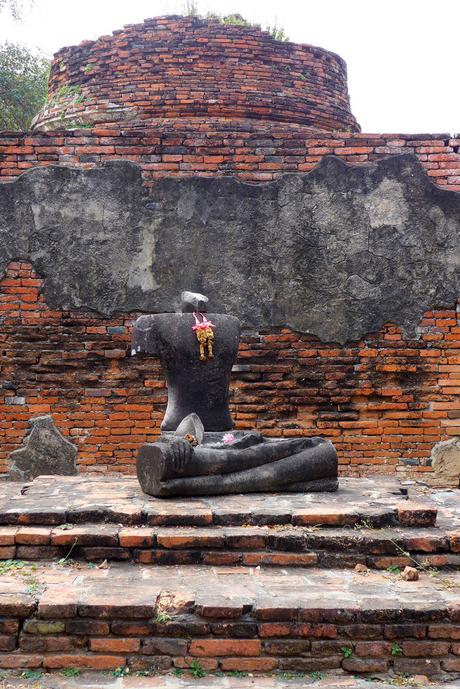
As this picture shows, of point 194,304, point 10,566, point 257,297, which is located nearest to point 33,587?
point 10,566

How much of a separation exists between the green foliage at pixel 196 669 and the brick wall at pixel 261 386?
3.54 meters

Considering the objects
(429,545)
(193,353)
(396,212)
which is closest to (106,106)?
(396,212)

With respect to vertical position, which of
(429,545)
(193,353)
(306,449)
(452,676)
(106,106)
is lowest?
(452,676)

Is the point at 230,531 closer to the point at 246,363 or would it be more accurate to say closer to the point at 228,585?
the point at 228,585

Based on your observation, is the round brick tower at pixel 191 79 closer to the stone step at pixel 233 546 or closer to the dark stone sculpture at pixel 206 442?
the dark stone sculpture at pixel 206 442

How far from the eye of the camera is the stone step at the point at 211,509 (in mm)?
3586

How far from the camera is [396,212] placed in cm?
646

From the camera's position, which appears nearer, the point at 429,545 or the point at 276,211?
the point at 429,545

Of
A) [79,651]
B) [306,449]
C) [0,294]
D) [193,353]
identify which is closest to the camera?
[79,651]

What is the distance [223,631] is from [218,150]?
14.6 feet

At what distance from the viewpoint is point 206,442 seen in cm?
439

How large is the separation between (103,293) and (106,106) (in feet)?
8.06

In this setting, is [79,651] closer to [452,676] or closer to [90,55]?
[452,676]

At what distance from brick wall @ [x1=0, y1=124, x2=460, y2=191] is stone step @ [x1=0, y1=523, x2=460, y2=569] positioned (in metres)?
3.67
